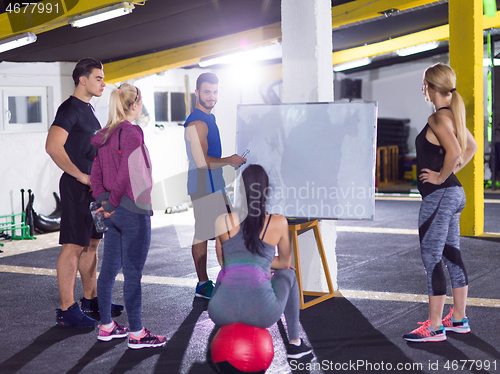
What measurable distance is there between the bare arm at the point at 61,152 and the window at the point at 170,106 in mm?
7566

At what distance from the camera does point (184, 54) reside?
8828mm

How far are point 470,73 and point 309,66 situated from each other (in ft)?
11.4

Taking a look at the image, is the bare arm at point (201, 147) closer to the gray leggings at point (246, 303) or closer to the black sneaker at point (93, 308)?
the black sneaker at point (93, 308)

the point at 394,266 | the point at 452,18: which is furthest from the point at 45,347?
the point at 452,18

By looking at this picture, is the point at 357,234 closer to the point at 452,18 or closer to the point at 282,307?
the point at 452,18

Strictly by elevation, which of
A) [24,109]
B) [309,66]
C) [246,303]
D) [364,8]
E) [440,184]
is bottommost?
[246,303]

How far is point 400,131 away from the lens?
15.7 m

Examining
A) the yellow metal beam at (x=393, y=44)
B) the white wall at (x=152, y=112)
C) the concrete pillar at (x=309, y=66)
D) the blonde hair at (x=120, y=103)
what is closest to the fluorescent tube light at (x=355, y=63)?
the yellow metal beam at (x=393, y=44)

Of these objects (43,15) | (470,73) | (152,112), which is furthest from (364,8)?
(152,112)

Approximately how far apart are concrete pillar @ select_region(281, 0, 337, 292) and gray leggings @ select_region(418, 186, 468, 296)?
3.91ft

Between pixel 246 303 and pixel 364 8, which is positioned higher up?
pixel 364 8

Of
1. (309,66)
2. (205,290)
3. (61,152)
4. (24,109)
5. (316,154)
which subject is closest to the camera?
(61,152)

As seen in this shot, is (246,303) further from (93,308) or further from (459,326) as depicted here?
(93,308)

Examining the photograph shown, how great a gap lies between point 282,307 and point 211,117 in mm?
1828
